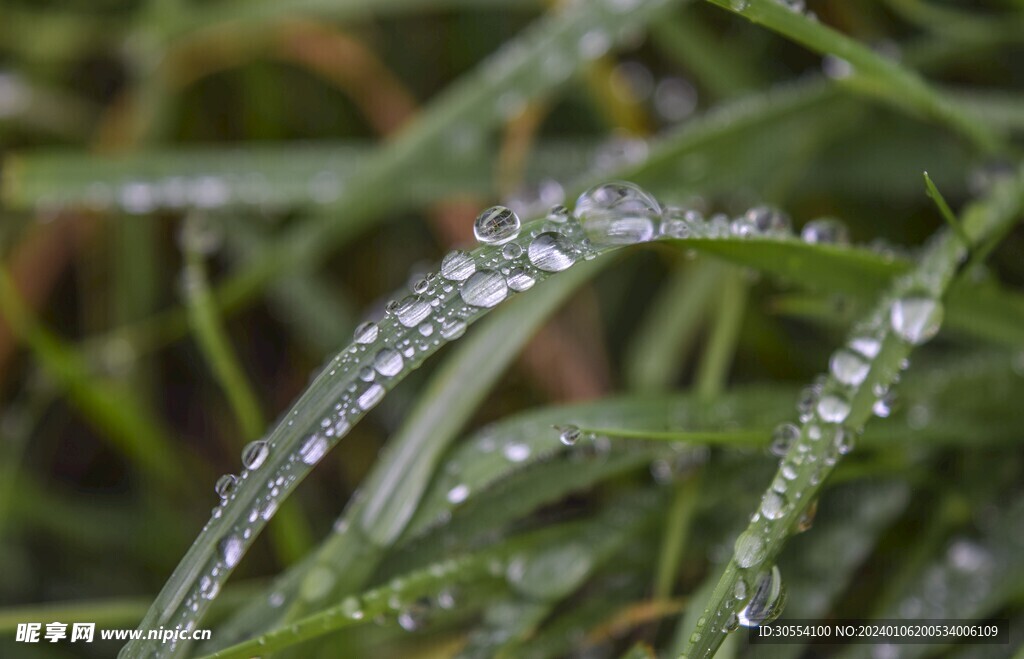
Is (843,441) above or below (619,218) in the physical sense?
below

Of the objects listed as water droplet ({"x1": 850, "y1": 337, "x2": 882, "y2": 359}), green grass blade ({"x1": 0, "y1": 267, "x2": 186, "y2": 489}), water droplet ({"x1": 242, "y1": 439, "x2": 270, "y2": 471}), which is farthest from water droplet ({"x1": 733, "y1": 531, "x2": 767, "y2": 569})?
green grass blade ({"x1": 0, "y1": 267, "x2": 186, "y2": 489})

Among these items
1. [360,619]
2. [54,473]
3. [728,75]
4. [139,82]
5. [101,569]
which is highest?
[139,82]

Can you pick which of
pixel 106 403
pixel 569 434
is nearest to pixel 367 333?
pixel 569 434

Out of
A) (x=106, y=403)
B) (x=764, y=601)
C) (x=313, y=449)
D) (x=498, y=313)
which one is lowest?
(x=764, y=601)

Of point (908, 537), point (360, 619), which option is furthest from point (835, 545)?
point (360, 619)

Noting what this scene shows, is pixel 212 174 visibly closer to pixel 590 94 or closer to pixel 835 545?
pixel 590 94

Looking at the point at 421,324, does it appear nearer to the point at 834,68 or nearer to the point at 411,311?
the point at 411,311

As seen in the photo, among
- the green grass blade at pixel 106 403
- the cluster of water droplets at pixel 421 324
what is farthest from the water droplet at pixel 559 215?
the green grass blade at pixel 106 403
